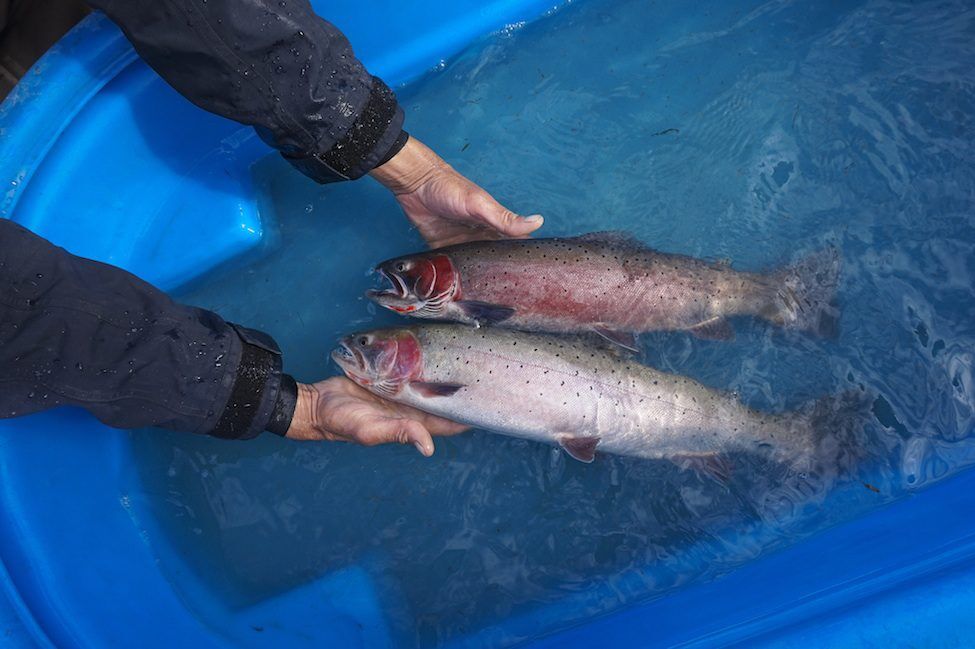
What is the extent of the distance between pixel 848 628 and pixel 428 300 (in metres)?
1.98

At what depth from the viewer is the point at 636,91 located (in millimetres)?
3576

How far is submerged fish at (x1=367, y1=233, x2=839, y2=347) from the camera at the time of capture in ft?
9.38

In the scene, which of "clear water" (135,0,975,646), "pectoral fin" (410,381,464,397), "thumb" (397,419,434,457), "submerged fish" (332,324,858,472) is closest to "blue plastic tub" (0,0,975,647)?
"clear water" (135,0,975,646)

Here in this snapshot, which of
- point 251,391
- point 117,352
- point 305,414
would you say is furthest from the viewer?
point 305,414

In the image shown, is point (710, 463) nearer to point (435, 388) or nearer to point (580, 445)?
point (580, 445)

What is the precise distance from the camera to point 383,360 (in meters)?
2.83

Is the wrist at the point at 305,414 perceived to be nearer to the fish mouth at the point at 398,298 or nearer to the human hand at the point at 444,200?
the fish mouth at the point at 398,298

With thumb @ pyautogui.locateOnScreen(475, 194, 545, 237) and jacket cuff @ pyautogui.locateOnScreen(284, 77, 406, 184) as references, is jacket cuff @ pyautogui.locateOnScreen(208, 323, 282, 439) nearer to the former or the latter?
jacket cuff @ pyautogui.locateOnScreen(284, 77, 406, 184)

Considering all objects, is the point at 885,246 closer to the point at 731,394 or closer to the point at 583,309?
the point at 731,394

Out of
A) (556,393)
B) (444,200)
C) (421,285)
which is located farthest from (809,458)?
(444,200)

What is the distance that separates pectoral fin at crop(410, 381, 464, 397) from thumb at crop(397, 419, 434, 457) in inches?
6.9

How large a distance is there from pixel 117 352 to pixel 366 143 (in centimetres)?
126

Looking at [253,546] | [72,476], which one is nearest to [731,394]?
[253,546]

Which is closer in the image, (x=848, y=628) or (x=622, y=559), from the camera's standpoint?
(x=848, y=628)
